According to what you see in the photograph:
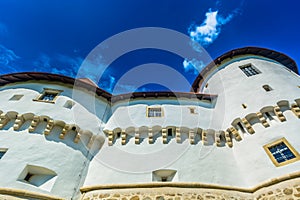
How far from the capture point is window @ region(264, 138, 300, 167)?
8086mm

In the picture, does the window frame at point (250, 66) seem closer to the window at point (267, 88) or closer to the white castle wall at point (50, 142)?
the window at point (267, 88)

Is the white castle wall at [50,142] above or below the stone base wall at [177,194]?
above

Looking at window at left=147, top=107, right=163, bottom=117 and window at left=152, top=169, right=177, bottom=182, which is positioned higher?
window at left=147, top=107, right=163, bottom=117

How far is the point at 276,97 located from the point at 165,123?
21.4 ft

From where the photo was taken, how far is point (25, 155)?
29.0 ft

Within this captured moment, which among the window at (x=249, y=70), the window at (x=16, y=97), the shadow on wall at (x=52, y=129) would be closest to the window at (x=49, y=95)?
the window at (x=16, y=97)

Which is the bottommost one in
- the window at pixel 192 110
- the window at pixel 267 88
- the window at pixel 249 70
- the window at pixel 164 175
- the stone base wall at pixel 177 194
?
the stone base wall at pixel 177 194

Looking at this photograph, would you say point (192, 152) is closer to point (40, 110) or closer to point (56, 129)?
point (56, 129)

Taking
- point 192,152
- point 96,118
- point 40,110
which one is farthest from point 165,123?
point 40,110

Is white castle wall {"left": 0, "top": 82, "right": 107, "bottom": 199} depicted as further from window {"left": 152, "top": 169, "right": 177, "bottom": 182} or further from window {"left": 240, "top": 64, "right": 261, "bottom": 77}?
window {"left": 240, "top": 64, "right": 261, "bottom": 77}

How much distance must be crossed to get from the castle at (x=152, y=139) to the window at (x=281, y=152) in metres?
0.04

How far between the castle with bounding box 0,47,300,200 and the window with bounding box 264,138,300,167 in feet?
0.14

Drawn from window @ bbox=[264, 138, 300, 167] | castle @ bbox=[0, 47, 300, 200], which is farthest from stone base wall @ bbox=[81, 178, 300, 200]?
window @ bbox=[264, 138, 300, 167]

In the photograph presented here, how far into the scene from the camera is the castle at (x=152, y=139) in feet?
26.8
